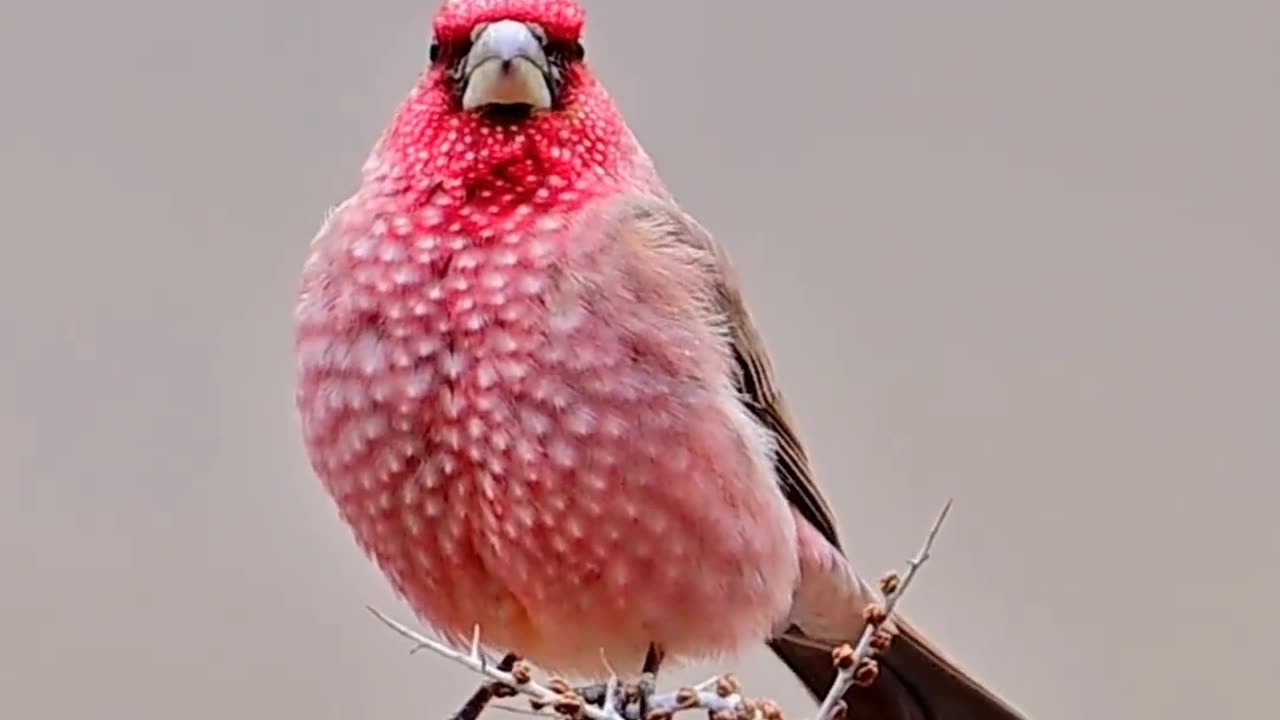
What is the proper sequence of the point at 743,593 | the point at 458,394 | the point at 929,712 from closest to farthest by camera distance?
the point at 458,394 < the point at 743,593 < the point at 929,712

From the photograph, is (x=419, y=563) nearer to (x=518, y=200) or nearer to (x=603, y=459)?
(x=603, y=459)

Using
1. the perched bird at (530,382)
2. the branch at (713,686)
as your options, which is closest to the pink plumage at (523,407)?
the perched bird at (530,382)

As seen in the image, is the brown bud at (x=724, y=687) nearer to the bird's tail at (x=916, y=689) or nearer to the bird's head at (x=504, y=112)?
the bird's head at (x=504, y=112)

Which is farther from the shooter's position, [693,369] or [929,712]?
[929,712]

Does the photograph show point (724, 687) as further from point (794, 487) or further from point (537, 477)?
point (794, 487)

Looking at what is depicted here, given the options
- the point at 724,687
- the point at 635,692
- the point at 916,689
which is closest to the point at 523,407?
the point at 635,692

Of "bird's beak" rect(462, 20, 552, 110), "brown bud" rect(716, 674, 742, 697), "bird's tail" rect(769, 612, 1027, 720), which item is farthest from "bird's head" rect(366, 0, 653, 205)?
"bird's tail" rect(769, 612, 1027, 720)

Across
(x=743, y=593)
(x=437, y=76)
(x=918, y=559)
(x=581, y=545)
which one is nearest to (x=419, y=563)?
(x=581, y=545)

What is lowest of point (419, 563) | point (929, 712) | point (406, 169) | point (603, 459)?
point (929, 712)
